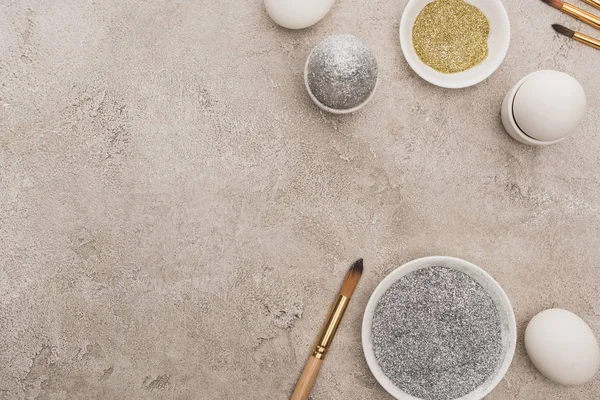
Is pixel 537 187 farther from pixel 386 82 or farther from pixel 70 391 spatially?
pixel 70 391

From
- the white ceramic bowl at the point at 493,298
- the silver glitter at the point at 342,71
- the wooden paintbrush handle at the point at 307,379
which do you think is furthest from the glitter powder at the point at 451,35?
the wooden paintbrush handle at the point at 307,379

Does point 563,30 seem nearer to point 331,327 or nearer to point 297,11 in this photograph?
point 297,11

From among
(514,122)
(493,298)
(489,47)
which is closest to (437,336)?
(493,298)

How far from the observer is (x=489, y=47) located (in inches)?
35.5

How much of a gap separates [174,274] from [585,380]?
582mm

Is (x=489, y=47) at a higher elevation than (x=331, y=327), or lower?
higher

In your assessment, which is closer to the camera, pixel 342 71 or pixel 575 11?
pixel 342 71

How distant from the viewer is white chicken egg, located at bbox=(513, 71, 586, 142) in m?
0.82

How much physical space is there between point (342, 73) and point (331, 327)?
1.15ft

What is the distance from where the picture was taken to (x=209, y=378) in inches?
35.3

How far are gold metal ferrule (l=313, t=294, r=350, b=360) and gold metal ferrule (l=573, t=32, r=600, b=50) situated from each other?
0.51 meters

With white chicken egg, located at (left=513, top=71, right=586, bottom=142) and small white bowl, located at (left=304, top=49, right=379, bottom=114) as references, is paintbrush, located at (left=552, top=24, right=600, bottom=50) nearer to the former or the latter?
white chicken egg, located at (left=513, top=71, right=586, bottom=142)

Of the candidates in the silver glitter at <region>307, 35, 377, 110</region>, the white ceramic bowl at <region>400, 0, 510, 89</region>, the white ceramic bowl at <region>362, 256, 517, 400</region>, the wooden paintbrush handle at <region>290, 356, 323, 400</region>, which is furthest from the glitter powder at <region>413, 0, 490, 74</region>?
the wooden paintbrush handle at <region>290, 356, 323, 400</region>

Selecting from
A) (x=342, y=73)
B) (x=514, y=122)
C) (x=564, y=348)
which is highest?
(x=342, y=73)
